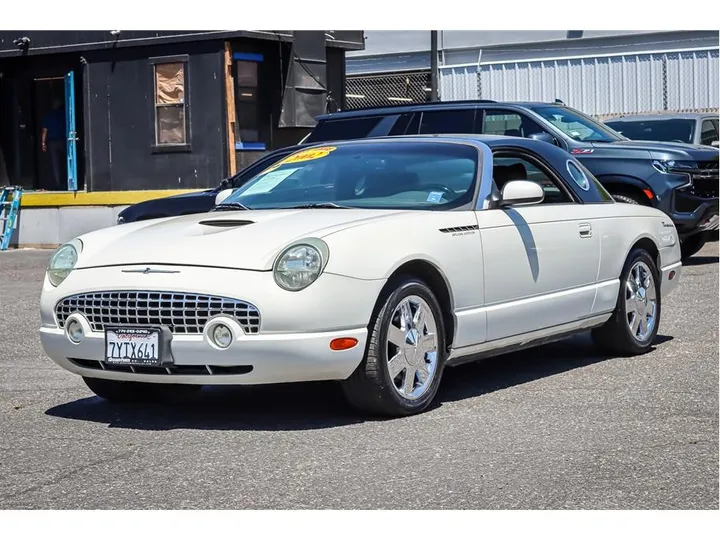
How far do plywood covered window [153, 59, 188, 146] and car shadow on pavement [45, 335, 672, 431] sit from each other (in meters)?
13.2

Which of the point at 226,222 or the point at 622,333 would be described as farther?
the point at 622,333

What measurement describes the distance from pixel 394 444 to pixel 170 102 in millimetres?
15550

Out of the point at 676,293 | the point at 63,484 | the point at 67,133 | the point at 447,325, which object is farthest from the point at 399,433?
the point at 67,133

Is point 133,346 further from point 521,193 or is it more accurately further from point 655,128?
point 655,128

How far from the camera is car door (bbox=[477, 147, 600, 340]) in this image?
6.83 m

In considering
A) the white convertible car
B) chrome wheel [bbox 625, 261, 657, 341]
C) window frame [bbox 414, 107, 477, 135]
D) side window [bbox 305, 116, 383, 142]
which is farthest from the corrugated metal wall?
the white convertible car

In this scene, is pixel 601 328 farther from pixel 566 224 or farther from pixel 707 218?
pixel 707 218

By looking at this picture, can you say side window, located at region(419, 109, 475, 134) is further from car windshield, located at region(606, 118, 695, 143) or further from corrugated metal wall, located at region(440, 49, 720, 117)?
corrugated metal wall, located at region(440, 49, 720, 117)

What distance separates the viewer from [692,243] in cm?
1432

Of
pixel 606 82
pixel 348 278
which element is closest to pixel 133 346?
pixel 348 278

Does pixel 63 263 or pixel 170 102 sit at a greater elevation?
pixel 170 102

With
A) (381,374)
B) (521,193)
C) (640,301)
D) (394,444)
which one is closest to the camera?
(394,444)

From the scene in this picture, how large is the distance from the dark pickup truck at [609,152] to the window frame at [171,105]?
704cm

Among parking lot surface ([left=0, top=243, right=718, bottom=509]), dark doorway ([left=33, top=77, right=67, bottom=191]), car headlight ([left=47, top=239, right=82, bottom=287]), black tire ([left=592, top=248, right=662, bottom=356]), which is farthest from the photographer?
dark doorway ([left=33, top=77, right=67, bottom=191])
